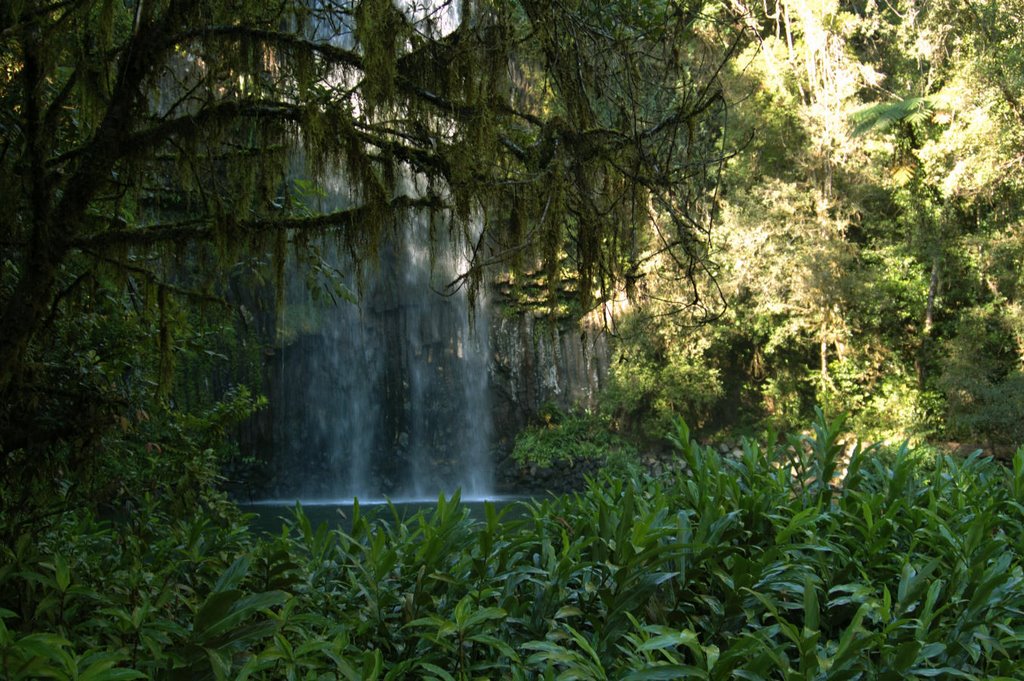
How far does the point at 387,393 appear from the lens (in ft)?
57.5

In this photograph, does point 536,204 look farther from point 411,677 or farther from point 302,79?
point 411,677

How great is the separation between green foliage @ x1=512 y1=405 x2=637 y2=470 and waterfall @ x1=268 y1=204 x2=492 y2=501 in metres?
0.94

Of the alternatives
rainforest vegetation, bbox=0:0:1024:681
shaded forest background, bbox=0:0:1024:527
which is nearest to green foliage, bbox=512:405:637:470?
shaded forest background, bbox=0:0:1024:527

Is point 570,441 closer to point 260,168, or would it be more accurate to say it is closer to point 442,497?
point 260,168

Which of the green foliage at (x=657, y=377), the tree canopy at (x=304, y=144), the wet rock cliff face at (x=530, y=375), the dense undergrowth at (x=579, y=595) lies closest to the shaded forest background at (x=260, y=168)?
the tree canopy at (x=304, y=144)

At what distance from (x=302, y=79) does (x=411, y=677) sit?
2.13 m

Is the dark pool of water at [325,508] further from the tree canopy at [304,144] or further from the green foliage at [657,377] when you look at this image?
the tree canopy at [304,144]

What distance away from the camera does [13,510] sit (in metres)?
3.37

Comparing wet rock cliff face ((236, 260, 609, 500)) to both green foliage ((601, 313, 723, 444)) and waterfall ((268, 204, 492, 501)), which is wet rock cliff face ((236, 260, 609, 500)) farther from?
green foliage ((601, 313, 723, 444))

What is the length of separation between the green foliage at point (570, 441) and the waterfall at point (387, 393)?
3.08 feet

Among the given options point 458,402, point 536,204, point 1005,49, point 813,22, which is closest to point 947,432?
point 1005,49

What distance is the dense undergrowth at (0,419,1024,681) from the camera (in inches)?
84.3

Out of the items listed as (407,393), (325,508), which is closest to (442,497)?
(325,508)

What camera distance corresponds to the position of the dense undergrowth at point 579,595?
214 cm
